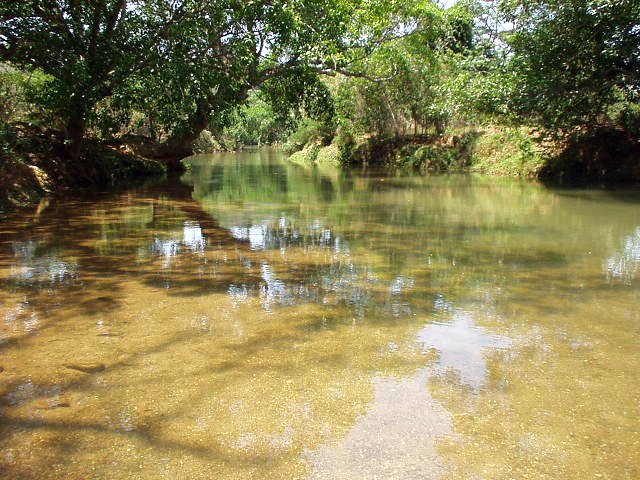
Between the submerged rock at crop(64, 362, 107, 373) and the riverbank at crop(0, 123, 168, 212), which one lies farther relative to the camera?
the riverbank at crop(0, 123, 168, 212)

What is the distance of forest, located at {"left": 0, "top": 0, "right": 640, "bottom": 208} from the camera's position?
43.5 ft

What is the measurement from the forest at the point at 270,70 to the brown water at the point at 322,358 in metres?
7.44

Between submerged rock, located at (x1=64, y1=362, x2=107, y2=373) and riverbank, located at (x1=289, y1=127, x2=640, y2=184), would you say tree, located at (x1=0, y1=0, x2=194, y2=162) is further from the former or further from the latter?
riverbank, located at (x1=289, y1=127, x2=640, y2=184)

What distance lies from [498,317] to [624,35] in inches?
549

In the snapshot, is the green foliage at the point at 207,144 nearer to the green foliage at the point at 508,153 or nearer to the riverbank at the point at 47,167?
the riverbank at the point at 47,167

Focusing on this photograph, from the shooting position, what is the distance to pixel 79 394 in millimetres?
3051

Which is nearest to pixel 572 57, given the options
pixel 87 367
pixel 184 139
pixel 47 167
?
pixel 184 139

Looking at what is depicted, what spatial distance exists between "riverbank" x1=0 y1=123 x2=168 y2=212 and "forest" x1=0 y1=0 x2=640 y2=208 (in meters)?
0.06

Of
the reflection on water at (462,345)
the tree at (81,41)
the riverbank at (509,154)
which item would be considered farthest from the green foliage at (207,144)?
the reflection on water at (462,345)

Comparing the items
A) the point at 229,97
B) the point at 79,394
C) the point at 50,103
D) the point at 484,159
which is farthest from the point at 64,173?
the point at 484,159

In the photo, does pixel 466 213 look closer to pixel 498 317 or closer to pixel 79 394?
pixel 498 317

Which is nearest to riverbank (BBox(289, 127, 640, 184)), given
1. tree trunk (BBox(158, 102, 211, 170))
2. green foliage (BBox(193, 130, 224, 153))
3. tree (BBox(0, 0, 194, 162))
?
tree trunk (BBox(158, 102, 211, 170))

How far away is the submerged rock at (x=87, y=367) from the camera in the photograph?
3.37 metres

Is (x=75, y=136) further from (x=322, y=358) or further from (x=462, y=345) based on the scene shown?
(x=462, y=345)
